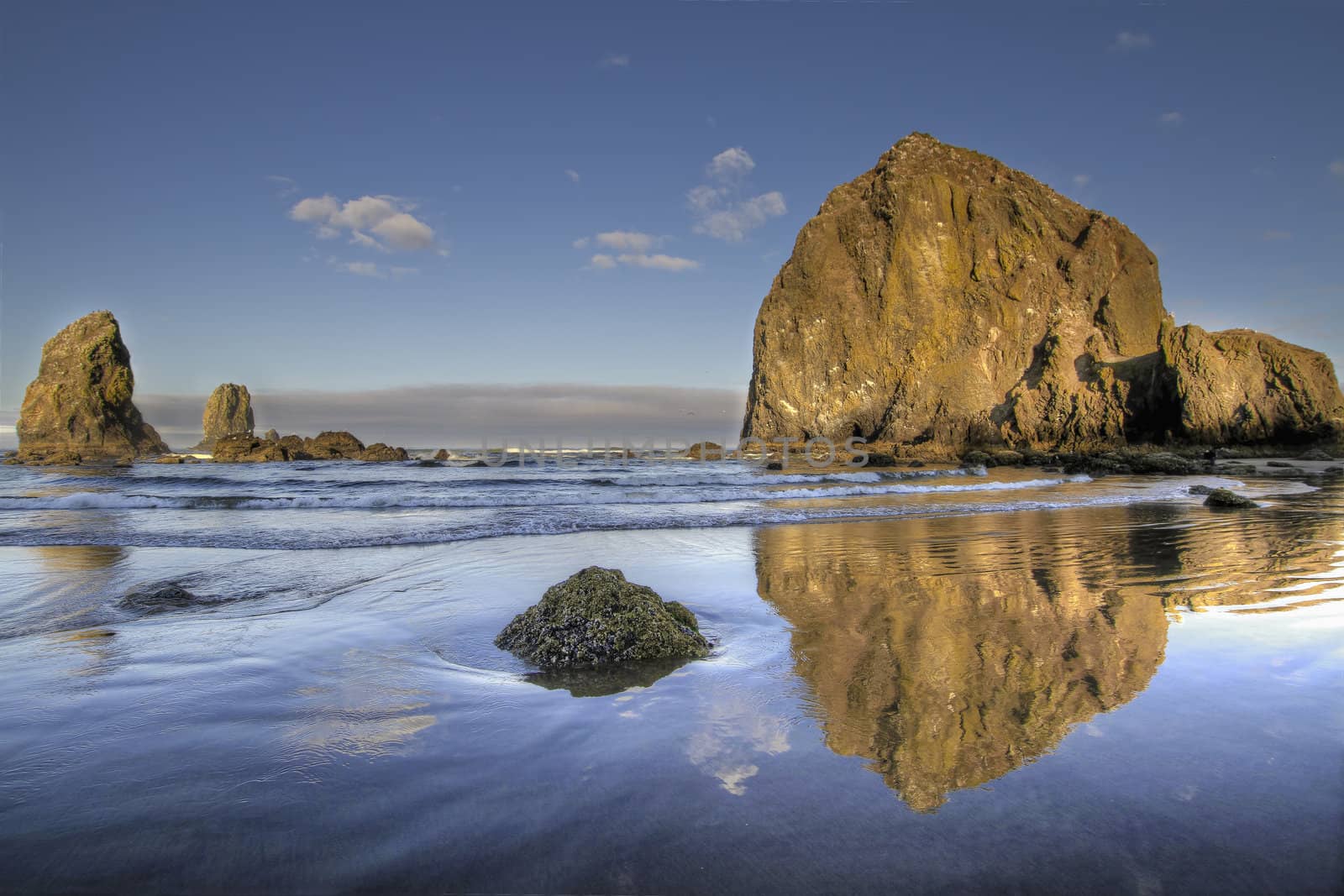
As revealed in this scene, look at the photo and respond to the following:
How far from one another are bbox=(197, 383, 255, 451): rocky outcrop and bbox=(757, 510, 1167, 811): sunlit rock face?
238 feet

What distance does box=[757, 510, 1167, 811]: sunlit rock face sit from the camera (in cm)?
238

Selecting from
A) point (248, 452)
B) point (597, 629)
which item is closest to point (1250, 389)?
point (597, 629)

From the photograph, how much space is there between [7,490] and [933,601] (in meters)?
25.1

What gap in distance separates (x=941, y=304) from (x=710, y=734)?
5198 cm

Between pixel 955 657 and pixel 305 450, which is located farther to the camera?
pixel 305 450

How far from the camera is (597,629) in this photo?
12.0 ft

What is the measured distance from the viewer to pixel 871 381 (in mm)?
48719

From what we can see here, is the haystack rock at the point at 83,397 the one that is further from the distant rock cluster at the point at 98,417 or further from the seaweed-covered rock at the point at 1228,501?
the seaweed-covered rock at the point at 1228,501

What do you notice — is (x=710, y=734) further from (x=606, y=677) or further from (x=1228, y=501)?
(x=1228, y=501)

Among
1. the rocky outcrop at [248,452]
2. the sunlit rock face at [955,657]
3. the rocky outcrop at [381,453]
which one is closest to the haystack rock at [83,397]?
the rocky outcrop at [248,452]

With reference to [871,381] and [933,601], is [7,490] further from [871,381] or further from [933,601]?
[871,381]

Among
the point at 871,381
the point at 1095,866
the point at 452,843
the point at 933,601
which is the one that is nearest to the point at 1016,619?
the point at 933,601

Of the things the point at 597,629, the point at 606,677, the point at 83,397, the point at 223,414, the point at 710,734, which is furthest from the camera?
the point at 223,414

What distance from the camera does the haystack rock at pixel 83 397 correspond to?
41312 millimetres
